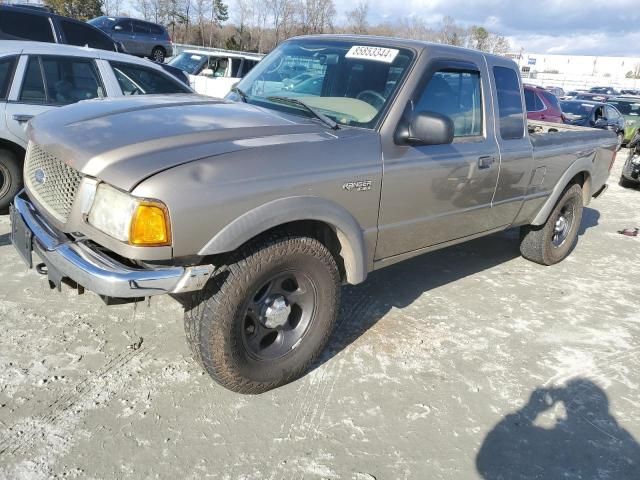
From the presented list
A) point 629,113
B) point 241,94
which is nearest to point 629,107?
point 629,113

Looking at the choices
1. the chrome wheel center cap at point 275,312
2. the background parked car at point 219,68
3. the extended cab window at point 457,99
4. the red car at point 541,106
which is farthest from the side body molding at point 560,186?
the background parked car at point 219,68

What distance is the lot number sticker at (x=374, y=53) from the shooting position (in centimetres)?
346

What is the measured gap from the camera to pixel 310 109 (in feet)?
10.7

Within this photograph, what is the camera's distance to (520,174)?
4391 mm

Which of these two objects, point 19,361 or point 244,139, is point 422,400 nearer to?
point 244,139

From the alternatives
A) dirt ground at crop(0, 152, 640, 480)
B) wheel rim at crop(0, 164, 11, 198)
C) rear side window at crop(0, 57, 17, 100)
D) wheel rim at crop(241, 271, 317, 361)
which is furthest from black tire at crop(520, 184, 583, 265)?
rear side window at crop(0, 57, 17, 100)

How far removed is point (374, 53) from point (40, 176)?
216 centimetres

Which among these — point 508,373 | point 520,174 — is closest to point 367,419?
point 508,373

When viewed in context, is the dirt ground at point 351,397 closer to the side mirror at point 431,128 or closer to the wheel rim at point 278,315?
the wheel rim at point 278,315

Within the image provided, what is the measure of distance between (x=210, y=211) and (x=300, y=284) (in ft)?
2.65

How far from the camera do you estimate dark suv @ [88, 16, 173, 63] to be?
73.0ft

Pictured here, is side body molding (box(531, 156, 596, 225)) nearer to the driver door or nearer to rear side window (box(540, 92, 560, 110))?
the driver door

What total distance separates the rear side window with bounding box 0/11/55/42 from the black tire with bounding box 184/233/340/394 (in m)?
7.46

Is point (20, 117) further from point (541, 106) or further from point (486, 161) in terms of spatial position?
point (541, 106)
